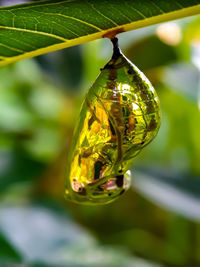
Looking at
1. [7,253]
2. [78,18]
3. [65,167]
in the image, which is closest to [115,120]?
[78,18]

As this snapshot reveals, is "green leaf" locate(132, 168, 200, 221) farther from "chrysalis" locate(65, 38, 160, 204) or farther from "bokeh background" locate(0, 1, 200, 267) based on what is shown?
"chrysalis" locate(65, 38, 160, 204)

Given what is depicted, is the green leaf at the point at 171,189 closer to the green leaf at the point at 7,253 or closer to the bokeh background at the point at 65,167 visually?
the bokeh background at the point at 65,167

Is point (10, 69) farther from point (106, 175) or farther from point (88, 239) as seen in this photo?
point (106, 175)

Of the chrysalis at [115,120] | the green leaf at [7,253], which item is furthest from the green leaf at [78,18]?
the green leaf at [7,253]

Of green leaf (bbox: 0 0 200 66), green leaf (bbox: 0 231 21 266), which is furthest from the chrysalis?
green leaf (bbox: 0 231 21 266)

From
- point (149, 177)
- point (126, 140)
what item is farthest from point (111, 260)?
point (126, 140)

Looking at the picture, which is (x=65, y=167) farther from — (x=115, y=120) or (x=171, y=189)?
(x=115, y=120)
